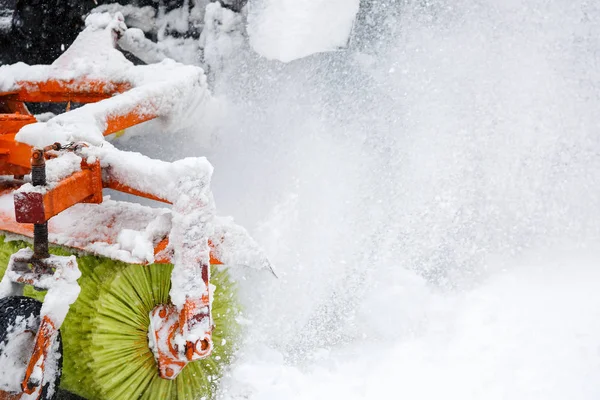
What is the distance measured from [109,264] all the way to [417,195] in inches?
42.4

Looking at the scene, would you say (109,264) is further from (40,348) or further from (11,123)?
(11,123)

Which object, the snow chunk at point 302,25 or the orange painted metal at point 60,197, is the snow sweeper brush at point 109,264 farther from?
the snow chunk at point 302,25

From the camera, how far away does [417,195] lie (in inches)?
81.6

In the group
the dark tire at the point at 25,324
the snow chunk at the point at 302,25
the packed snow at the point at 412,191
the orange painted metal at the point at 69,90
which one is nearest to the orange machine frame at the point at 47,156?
the orange painted metal at the point at 69,90

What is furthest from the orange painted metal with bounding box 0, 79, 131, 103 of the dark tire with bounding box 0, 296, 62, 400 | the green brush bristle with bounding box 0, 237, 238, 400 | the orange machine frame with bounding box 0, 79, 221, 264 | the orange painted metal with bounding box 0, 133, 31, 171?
the dark tire with bounding box 0, 296, 62, 400

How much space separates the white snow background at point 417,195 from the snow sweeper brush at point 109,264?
32 centimetres

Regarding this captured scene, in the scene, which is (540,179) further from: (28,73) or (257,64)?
(28,73)

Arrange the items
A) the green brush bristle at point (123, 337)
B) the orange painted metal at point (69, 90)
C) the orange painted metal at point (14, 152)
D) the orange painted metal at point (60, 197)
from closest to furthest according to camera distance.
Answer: the orange painted metal at point (60, 197)
the green brush bristle at point (123, 337)
the orange painted metal at point (14, 152)
the orange painted metal at point (69, 90)

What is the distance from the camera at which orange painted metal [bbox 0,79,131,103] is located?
204cm

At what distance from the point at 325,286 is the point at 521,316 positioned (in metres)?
0.63

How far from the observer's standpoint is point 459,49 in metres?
2.12

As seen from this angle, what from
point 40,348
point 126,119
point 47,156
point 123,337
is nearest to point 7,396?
point 40,348

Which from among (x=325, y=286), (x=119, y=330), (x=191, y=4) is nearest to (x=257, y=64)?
(x=191, y=4)

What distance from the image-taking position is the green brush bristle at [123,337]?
56.8 inches
